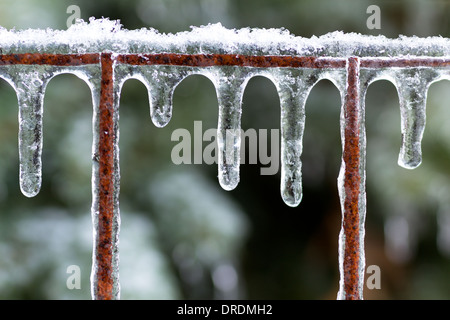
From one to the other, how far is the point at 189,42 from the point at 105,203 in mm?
202

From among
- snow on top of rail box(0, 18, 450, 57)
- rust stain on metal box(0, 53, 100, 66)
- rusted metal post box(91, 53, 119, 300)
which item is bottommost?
rusted metal post box(91, 53, 119, 300)

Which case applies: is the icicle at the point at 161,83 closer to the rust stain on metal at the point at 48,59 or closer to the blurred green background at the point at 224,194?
the rust stain on metal at the point at 48,59

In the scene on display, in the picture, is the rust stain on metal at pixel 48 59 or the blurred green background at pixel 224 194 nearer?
the rust stain on metal at pixel 48 59

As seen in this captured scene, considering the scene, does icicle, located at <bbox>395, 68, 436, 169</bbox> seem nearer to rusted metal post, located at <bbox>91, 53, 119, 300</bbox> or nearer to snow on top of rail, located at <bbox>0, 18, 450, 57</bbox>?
snow on top of rail, located at <bbox>0, 18, 450, 57</bbox>

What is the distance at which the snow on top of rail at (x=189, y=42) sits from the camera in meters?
0.58

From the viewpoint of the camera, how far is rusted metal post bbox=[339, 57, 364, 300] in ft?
2.00

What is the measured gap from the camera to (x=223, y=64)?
59 cm

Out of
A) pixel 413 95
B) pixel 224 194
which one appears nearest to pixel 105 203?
pixel 413 95

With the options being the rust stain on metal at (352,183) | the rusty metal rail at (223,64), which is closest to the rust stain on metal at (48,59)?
the rusty metal rail at (223,64)

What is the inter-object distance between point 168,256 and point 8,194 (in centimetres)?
64

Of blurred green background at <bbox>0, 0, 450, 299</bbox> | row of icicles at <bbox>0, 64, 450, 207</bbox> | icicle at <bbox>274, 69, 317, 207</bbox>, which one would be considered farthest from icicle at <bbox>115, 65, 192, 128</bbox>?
blurred green background at <bbox>0, 0, 450, 299</bbox>

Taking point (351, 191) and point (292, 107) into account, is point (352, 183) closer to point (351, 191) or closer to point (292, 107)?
point (351, 191)
